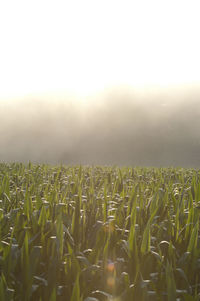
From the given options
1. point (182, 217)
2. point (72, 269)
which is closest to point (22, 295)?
point (72, 269)

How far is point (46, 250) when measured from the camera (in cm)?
287

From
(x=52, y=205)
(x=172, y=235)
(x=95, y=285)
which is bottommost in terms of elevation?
(x=95, y=285)

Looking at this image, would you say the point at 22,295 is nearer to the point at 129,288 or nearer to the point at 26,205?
the point at 129,288

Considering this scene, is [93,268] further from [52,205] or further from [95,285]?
[52,205]

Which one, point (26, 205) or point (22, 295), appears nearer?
point (22, 295)

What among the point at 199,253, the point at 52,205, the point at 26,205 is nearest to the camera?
the point at 199,253

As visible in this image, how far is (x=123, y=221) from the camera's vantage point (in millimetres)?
3723

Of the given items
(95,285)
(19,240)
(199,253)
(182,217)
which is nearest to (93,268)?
(95,285)

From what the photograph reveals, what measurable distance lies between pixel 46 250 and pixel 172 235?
Answer: 4.30ft

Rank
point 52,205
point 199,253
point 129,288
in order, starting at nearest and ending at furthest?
point 129,288 < point 199,253 < point 52,205

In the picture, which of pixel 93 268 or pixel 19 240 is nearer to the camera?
pixel 93 268

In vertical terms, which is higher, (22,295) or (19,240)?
(19,240)

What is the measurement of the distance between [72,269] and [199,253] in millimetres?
1197

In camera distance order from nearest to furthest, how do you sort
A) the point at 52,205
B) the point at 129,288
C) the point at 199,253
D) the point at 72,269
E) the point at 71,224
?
the point at 129,288 < the point at 72,269 < the point at 199,253 < the point at 71,224 < the point at 52,205
